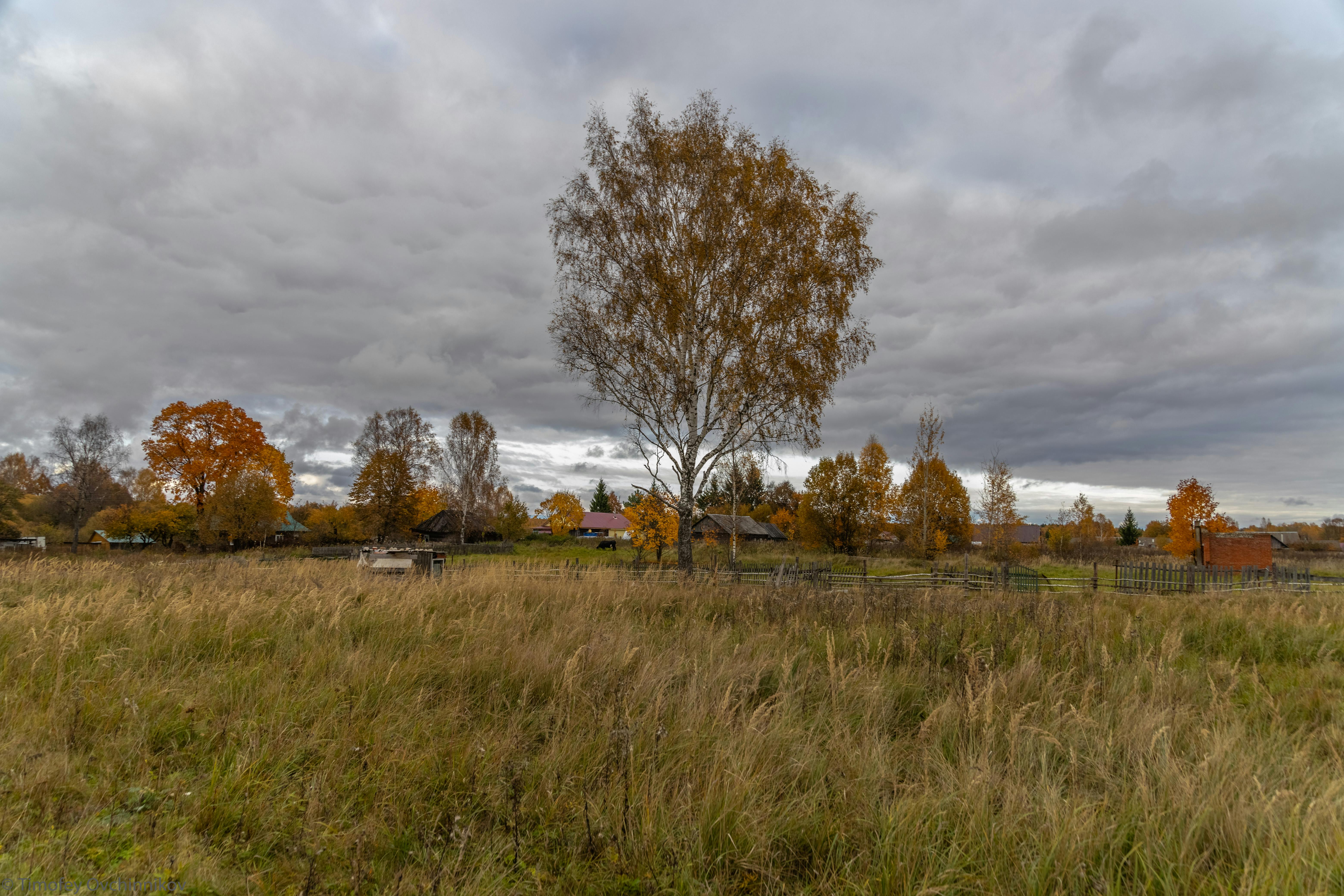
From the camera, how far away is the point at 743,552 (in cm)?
4566

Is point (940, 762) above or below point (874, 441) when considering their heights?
below

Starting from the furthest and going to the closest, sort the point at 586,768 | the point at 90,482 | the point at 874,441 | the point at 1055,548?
the point at 1055,548
the point at 874,441
the point at 90,482
the point at 586,768

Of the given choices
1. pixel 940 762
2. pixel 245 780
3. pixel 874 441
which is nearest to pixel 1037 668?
pixel 940 762

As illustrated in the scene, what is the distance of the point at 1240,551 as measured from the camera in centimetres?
2555

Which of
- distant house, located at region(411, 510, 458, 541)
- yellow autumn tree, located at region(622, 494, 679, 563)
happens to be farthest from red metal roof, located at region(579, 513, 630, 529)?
yellow autumn tree, located at region(622, 494, 679, 563)

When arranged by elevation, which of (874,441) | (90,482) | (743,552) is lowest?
(743,552)

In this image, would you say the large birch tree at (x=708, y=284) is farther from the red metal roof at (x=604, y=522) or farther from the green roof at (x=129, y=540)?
the red metal roof at (x=604, y=522)

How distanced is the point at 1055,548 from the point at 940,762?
59727 mm

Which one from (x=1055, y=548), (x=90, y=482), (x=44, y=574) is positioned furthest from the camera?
(x=1055, y=548)

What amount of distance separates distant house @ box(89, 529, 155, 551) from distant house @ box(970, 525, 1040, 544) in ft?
163

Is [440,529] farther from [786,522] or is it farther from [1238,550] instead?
[1238,550]

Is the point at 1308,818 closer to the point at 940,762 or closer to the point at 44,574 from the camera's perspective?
the point at 940,762

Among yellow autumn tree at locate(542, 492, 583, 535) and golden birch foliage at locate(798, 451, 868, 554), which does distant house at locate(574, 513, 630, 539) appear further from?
golden birch foliage at locate(798, 451, 868, 554)

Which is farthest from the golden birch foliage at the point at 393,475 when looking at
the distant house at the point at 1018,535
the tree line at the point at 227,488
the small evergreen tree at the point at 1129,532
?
the small evergreen tree at the point at 1129,532
